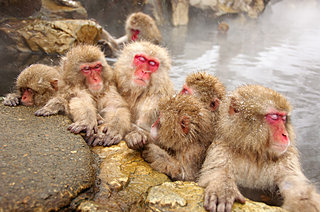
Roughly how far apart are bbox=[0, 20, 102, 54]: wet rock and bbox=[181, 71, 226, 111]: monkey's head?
4323mm

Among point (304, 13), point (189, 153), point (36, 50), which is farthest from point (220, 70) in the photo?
point (304, 13)

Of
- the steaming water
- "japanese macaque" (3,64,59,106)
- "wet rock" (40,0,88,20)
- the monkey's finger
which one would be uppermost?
"wet rock" (40,0,88,20)

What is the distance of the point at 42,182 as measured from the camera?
79.0 inches

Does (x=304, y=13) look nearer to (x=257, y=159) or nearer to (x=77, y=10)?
(x=77, y=10)

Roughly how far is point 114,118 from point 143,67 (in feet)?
2.21

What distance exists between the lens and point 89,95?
3574 millimetres

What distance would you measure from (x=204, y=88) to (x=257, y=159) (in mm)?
1034

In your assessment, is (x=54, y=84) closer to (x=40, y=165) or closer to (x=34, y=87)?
(x=34, y=87)

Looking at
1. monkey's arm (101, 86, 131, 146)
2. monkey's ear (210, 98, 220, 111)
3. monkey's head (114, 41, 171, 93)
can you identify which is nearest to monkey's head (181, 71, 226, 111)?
monkey's ear (210, 98, 220, 111)

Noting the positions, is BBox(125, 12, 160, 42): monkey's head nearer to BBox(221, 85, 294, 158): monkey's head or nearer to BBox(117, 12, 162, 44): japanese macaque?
BBox(117, 12, 162, 44): japanese macaque

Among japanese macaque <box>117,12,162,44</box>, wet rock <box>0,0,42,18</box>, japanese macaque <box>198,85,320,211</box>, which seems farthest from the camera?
japanese macaque <box>117,12,162,44</box>

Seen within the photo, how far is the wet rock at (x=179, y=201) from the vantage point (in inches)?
86.7

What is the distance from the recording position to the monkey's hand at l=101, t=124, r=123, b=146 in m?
3.08

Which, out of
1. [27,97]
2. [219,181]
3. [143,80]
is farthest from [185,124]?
[27,97]
